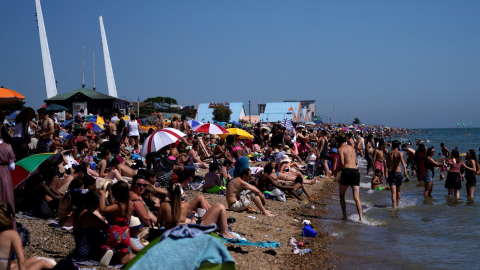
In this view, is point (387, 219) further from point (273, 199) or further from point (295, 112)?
point (295, 112)

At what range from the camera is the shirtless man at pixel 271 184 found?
36.6 ft

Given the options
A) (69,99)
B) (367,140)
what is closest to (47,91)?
(69,99)

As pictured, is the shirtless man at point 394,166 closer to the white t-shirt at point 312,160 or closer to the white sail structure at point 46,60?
the white t-shirt at point 312,160

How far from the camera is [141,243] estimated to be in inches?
225

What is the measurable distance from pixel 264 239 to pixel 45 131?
5.42 metres

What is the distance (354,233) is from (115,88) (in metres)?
50.9

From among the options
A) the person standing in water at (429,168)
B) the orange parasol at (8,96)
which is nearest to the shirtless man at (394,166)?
the person standing in water at (429,168)

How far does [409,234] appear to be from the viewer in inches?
341

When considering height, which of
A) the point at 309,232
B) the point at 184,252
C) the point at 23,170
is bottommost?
the point at 309,232

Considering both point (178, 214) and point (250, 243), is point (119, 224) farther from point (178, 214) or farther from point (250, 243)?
point (250, 243)

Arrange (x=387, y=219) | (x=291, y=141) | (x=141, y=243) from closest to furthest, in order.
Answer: (x=141, y=243)
(x=387, y=219)
(x=291, y=141)

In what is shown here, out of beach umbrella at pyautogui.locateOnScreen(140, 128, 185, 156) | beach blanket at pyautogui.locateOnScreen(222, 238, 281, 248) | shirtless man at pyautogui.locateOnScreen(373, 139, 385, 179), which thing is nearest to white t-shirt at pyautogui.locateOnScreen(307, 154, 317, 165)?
shirtless man at pyautogui.locateOnScreen(373, 139, 385, 179)

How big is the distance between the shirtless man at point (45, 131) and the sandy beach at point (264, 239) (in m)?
3.18

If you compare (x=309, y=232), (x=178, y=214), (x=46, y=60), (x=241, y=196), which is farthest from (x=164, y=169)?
(x=46, y=60)
